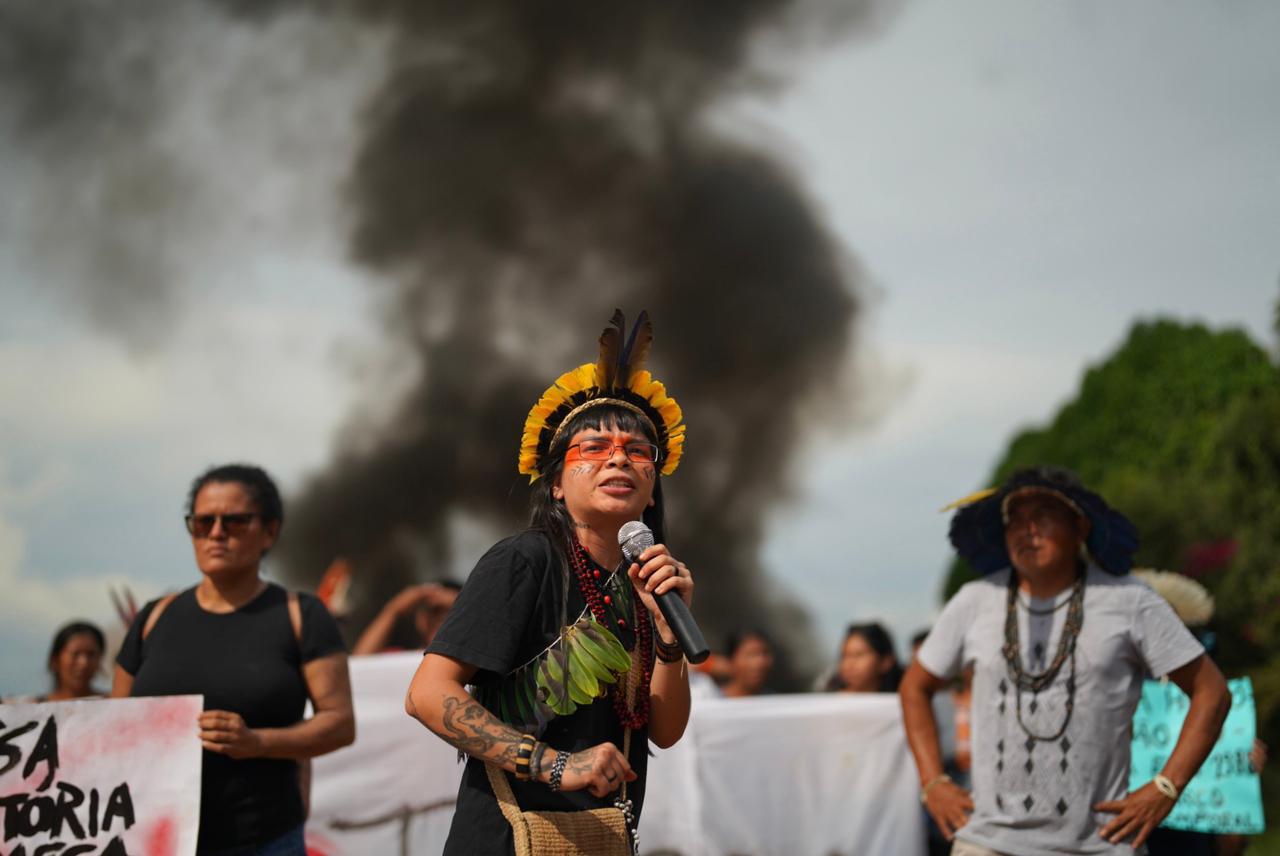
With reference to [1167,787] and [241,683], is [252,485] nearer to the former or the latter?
[241,683]

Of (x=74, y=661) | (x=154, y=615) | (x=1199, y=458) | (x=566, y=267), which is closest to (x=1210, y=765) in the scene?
(x=154, y=615)

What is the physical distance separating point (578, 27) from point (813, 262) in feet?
29.5

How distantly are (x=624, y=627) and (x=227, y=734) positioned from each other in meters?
1.51

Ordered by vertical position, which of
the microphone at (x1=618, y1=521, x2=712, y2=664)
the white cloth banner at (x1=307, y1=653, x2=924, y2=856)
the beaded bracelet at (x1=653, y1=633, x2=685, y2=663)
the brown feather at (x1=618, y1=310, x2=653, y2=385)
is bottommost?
the white cloth banner at (x1=307, y1=653, x2=924, y2=856)

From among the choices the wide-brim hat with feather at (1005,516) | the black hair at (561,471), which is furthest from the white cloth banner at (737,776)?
the black hair at (561,471)

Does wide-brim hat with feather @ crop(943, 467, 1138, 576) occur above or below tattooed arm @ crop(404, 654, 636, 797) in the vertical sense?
above

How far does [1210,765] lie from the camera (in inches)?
233

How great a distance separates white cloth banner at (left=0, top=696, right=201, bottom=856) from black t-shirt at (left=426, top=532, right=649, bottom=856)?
4.68 feet

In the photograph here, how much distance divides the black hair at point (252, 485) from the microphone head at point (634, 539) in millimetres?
1672

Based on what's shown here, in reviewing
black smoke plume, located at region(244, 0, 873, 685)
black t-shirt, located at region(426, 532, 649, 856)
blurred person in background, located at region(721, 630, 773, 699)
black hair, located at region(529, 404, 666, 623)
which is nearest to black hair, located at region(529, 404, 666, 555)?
black hair, located at region(529, 404, 666, 623)

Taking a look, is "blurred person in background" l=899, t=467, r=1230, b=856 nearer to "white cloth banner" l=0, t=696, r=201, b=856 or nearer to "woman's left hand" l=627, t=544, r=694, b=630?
"woman's left hand" l=627, t=544, r=694, b=630

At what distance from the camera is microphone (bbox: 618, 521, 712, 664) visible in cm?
278

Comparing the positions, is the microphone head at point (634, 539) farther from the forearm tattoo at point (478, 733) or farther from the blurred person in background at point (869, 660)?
the blurred person in background at point (869, 660)

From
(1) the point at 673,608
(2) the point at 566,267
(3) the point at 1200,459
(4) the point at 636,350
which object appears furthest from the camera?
(2) the point at 566,267
